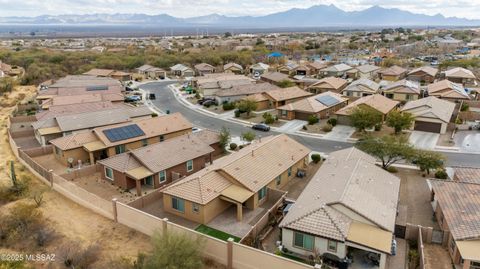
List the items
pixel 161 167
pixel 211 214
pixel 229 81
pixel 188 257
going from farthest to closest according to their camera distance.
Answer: pixel 229 81 < pixel 161 167 < pixel 211 214 < pixel 188 257

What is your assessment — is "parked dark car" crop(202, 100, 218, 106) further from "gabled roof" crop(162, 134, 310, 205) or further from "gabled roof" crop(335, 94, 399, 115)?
"gabled roof" crop(162, 134, 310, 205)

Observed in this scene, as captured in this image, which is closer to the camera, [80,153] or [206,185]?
[206,185]

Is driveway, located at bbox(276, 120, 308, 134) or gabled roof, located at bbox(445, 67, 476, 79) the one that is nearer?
driveway, located at bbox(276, 120, 308, 134)

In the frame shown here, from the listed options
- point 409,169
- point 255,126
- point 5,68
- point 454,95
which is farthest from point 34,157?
point 5,68

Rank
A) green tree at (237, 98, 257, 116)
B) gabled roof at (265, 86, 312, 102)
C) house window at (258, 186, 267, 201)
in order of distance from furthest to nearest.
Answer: gabled roof at (265, 86, 312, 102) < green tree at (237, 98, 257, 116) < house window at (258, 186, 267, 201)

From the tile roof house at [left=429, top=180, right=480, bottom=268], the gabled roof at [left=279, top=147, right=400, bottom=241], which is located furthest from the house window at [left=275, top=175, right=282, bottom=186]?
the tile roof house at [left=429, top=180, right=480, bottom=268]

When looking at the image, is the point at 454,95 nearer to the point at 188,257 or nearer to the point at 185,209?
the point at 185,209

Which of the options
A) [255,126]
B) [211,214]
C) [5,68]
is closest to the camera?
[211,214]
